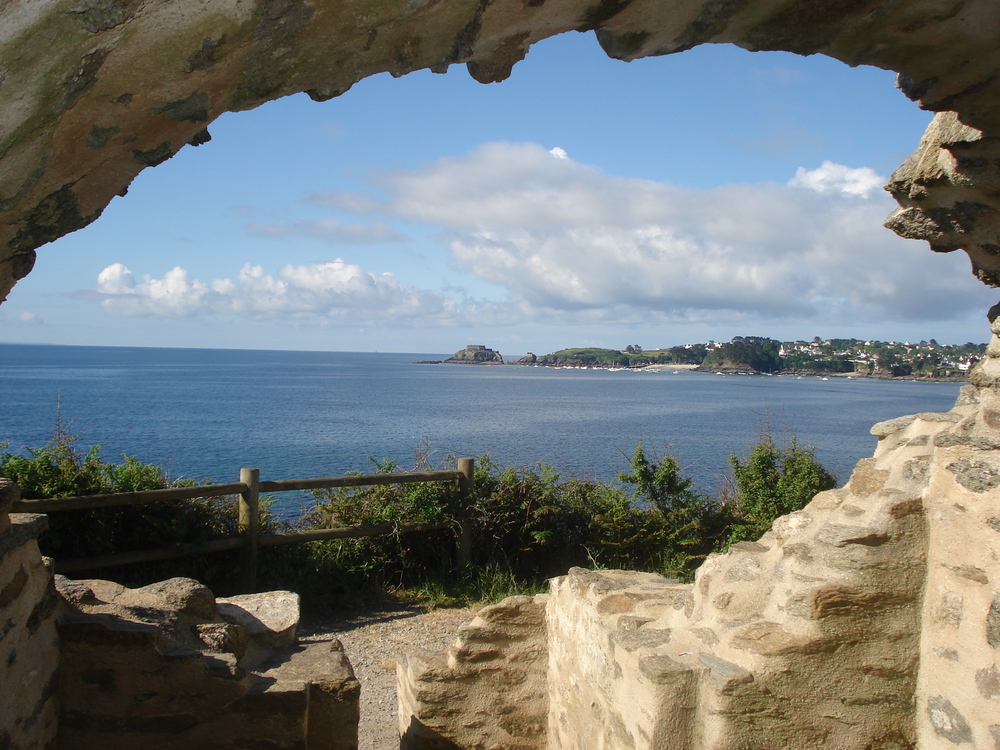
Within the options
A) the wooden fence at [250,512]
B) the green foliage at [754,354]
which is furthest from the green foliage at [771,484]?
the green foliage at [754,354]

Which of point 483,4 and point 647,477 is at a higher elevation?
point 483,4

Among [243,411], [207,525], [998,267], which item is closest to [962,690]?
[998,267]

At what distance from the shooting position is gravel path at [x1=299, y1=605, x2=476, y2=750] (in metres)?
5.12

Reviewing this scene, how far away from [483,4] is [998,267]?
2.55 meters

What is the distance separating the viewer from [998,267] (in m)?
3.20

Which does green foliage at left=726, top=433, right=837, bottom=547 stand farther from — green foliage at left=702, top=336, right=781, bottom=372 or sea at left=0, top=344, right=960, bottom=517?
green foliage at left=702, top=336, right=781, bottom=372

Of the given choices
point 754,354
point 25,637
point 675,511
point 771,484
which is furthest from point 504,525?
point 754,354

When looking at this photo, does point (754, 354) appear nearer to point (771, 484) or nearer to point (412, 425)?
point (412, 425)

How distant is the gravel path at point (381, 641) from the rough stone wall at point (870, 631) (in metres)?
→ 2.53

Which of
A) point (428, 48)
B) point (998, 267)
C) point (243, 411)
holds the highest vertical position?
point (428, 48)

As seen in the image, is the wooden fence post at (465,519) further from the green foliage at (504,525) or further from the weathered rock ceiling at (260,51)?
the weathered rock ceiling at (260,51)

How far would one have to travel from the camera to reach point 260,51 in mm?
1850

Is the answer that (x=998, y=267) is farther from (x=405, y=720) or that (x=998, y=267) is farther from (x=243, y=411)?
(x=243, y=411)

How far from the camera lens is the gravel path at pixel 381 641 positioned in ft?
16.8
